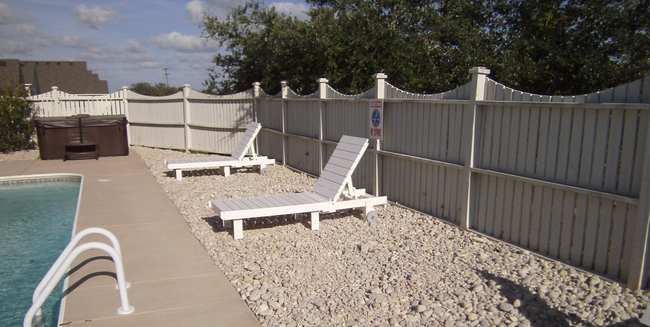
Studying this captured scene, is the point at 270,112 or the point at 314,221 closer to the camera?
the point at 314,221

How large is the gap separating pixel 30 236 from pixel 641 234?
8.02 metres

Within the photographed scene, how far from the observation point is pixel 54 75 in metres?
35.4

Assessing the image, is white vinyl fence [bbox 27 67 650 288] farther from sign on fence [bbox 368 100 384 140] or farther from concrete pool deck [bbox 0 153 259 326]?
concrete pool deck [bbox 0 153 259 326]

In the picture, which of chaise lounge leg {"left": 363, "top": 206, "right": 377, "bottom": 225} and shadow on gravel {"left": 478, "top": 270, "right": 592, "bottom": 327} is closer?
shadow on gravel {"left": 478, "top": 270, "right": 592, "bottom": 327}

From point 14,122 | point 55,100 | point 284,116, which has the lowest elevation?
point 14,122

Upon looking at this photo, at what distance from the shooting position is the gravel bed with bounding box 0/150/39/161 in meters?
14.7

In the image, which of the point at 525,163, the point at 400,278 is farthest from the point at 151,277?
the point at 525,163

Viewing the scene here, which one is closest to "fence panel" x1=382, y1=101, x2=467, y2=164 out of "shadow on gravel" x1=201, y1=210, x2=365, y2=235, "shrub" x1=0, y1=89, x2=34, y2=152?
"shadow on gravel" x1=201, y1=210, x2=365, y2=235

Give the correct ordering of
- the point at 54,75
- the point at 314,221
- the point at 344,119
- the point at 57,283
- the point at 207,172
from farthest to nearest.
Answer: the point at 54,75, the point at 207,172, the point at 344,119, the point at 314,221, the point at 57,283

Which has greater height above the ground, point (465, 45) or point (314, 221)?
point (465, 45)

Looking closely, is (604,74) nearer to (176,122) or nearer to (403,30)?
(403,30)

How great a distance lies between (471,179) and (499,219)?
597 millimetres

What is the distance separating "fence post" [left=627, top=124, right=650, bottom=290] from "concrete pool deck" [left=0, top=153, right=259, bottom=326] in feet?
10.8

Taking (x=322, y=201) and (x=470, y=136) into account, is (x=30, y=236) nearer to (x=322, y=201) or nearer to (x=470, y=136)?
(x=322, y=201)
